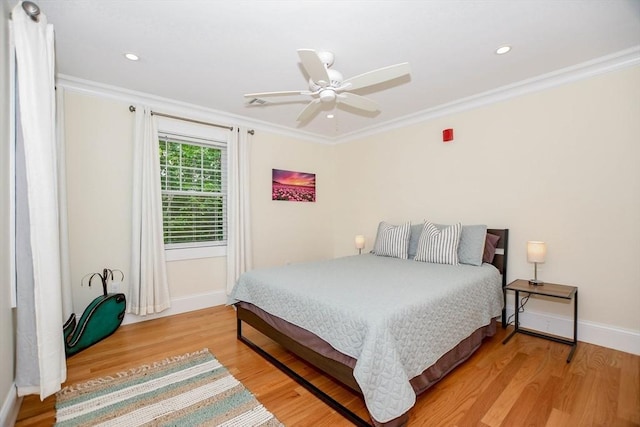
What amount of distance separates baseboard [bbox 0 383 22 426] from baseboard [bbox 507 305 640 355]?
3981mm

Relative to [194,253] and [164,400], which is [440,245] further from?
[194,253]

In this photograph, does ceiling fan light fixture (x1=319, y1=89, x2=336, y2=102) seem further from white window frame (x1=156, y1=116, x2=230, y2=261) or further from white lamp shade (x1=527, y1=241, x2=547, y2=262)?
white lamp shade (x1=527, y1=241, x2=547, y2=262)

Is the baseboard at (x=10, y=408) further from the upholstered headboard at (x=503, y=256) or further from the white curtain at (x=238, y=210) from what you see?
the upholstered headboard at (x=503, y=256)

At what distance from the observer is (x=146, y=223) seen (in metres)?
3.15

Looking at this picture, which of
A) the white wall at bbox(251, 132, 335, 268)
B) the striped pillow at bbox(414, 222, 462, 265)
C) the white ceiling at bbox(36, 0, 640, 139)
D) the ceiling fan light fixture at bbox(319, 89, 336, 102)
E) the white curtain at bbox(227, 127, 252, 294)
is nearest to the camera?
the white ceiling at bbox(36, 0, 640, 139)

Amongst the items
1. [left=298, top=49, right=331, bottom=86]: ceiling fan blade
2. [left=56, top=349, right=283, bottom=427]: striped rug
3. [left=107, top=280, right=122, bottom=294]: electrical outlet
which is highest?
[left=298, top=49, right=331, bottom=86]: ceiling fan blade

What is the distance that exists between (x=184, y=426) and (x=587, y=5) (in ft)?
11.5

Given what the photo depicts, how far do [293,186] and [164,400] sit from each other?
322 centimetres

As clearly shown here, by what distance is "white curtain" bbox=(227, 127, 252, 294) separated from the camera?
12.6ft

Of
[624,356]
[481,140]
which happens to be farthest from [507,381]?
[481,140]

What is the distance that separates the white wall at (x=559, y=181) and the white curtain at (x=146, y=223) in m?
3.17

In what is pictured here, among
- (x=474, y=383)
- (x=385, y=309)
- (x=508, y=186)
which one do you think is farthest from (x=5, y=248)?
(x=508, y=186)

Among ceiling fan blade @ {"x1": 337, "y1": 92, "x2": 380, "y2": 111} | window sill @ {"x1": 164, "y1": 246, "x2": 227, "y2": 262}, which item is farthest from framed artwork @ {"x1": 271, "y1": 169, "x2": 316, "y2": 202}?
ceiling fan blade @ {"x1": 337, "y1": 92, "x2": 380, "y2": 111}

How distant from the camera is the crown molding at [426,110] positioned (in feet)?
8.27
